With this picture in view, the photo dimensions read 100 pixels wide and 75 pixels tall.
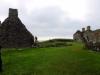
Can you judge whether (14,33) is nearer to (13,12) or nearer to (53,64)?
(13,12)

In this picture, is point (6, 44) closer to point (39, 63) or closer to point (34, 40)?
point (34, 40)

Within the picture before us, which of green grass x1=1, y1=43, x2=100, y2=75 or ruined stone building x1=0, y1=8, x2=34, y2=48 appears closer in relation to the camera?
green grass x1=1, y1=43, x2=100, y2=75

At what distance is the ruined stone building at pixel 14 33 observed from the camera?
63.2 metres

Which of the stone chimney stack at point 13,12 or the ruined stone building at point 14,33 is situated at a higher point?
the stone chimney stack at point 13,12

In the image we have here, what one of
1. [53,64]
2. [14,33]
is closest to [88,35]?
[14,33]

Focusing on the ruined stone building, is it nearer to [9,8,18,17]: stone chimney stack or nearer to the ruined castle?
[9,8,18,17]: stone chimney stack

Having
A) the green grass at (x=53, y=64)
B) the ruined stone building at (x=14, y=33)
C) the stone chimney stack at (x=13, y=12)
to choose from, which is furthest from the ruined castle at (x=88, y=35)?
the green grass at (x=53, y=64)

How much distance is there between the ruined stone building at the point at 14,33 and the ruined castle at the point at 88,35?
20.4m

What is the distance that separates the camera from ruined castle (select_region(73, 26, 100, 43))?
260ft

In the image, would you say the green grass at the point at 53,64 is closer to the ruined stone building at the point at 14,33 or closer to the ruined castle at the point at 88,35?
the ruined stone building at the point at 14,33

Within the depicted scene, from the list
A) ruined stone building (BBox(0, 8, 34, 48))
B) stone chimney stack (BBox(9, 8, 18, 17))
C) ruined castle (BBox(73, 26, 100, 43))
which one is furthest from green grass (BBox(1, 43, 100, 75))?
ruined castle (BBox(73, 26, 100, 43))

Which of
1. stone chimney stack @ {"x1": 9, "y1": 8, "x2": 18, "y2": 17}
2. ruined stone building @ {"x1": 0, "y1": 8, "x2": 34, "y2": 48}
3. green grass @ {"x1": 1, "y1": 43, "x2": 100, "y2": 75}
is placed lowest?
green grass @ {"x1": 1, "y1": 43, "x2": 100, "y2": 75}

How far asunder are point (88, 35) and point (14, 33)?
28.2 meters

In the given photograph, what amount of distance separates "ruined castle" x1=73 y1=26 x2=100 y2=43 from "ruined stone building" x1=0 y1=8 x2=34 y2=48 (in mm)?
20385
